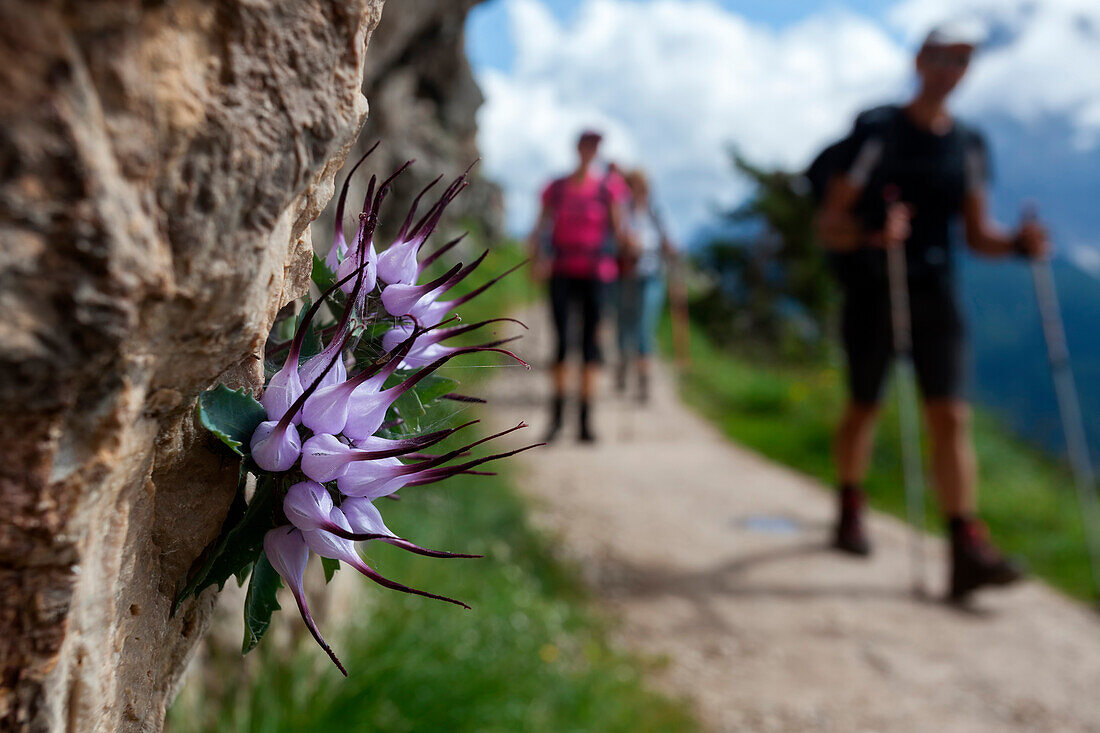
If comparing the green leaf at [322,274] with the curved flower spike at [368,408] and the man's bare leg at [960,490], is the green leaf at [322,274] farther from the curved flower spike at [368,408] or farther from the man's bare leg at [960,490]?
the man's bare leg at [960,490]

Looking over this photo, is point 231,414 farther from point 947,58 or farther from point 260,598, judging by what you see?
point 947,58

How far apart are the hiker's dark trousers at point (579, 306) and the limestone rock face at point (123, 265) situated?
231 inches

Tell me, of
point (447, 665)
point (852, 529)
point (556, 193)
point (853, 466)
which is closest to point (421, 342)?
point (447, 665)

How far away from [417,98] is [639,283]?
113 inches

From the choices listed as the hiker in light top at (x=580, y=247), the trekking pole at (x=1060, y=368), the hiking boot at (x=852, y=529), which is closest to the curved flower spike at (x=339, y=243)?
the hiking boot at (x=852, y=529)

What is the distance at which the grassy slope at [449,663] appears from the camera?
8.57 feet

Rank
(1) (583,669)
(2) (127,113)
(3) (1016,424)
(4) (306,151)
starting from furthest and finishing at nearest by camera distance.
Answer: (3) (1016,424) < (1) (583,669) < (4) (306,151) < (2) (127,113)

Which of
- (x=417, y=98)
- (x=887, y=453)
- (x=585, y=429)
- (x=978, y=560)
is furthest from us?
(x=887, y=453)

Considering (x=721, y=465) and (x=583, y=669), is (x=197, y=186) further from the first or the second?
(x=721, y=465)

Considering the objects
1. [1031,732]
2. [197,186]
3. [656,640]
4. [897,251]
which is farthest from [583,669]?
[197,186]

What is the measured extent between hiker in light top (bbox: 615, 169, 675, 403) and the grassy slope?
380cm

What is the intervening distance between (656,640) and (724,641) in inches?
14.3

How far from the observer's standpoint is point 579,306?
685cm

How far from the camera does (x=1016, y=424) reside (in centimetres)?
1122
